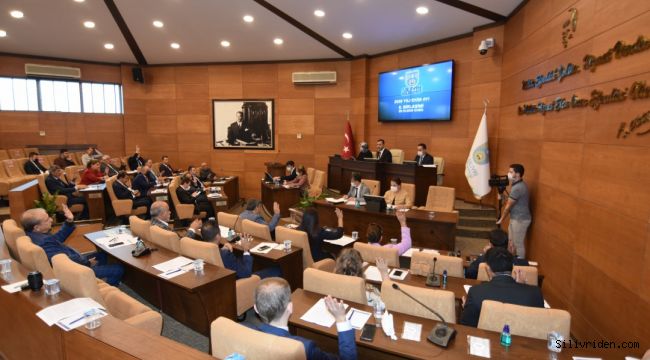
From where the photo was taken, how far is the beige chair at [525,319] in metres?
2.35

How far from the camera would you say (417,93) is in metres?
9.70

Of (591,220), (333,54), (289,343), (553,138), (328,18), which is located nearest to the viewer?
(289,343)

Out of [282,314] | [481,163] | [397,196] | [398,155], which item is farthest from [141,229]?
[398,155]

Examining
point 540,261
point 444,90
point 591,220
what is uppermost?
point 444,90

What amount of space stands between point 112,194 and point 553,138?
8.07 m

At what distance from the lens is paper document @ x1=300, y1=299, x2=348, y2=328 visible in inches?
101

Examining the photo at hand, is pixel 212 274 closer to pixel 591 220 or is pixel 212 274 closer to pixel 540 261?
pixel 591 220

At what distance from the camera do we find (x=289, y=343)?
6.15ft

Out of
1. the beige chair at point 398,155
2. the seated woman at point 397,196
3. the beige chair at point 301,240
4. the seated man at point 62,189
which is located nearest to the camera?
the beige chair at point 301,240

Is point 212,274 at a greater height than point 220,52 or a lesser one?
lesser

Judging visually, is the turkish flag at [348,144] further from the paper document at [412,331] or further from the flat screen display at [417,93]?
the paper document at [412,331]

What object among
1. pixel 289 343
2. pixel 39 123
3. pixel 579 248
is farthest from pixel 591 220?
pixel 39 123

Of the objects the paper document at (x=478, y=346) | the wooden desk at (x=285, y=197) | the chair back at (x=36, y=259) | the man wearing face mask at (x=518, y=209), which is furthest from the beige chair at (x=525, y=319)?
the wooden desk at (x=285, y=197)

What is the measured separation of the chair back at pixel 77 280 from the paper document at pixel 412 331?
2.30m
